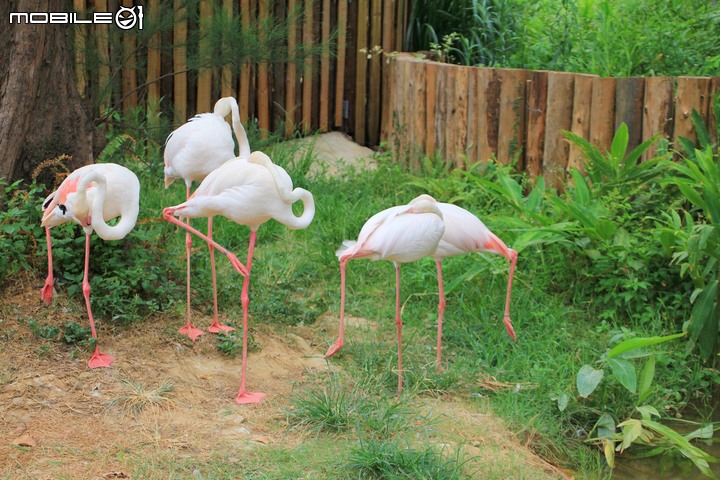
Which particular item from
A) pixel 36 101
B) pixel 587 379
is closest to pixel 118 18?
pixel 36 101

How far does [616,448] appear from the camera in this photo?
14.2 ft

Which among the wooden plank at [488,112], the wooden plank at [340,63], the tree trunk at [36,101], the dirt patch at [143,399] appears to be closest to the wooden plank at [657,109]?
the wooden plank at [488,112]

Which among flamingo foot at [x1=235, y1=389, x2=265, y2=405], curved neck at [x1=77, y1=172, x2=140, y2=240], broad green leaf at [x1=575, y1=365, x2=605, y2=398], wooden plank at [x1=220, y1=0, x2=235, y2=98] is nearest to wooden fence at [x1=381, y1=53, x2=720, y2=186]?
wooden plank at [x1=220, y1=0, x2=235, y2=98]

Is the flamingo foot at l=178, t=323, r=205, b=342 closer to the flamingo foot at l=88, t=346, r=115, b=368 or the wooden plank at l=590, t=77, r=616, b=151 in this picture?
the flamingo foot at l=88, t=346, r=115, b=368

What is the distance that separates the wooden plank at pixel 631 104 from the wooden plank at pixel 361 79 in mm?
3586

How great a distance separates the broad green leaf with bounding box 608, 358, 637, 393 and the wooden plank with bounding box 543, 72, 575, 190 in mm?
2239

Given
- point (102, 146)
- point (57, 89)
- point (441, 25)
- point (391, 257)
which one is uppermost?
point (441, 25)

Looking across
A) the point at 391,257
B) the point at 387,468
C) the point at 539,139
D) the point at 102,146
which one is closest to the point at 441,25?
the point at 539,139

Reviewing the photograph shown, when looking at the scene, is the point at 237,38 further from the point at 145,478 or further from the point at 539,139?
the point at 145,478

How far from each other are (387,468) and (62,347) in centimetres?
194

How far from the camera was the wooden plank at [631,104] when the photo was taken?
608 centimetres

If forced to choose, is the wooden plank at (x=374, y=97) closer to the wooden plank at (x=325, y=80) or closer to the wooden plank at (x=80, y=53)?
the wooden plank at (x=325, y=80)

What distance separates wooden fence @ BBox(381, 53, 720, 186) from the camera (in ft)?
19.5

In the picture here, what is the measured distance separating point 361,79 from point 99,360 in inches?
216
